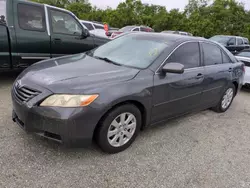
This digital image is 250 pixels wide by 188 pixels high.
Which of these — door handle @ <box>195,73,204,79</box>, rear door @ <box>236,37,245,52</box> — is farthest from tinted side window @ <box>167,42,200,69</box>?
rear door @ <box>236,37,245,52</box>

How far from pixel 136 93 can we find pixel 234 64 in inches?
111

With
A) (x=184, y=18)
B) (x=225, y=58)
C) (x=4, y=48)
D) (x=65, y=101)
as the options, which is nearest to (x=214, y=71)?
(x=225, y=58)

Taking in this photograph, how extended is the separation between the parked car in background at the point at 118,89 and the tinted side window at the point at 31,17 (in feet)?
6.67

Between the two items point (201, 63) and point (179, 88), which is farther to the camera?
point (201, 63)

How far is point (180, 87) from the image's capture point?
329cm

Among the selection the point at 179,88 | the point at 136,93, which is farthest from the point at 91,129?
the point at 179,88

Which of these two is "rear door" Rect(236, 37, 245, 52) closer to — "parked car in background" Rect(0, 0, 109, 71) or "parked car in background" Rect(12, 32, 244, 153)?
"parked car in background" Rect(12, 32, 244, 153)

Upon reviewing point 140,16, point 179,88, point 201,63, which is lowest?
point 179,88

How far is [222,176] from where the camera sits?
2.65 meters

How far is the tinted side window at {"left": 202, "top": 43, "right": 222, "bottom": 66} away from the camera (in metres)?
3.88

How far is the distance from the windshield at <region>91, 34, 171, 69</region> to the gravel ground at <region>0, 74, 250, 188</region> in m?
1.12

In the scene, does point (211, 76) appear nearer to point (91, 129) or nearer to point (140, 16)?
point (91, 129)

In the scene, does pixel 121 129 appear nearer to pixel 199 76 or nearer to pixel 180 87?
pixel 180 87

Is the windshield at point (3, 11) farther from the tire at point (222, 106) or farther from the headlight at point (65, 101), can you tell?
the tire at point (222, 106)
